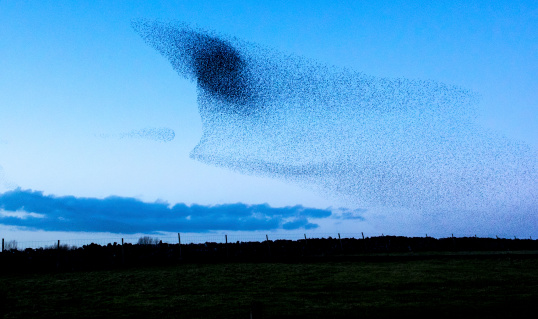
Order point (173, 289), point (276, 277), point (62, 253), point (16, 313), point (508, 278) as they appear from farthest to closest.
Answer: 1. point (62, 253)
2. point (276, 277)
3. point (508, 278)
4. point (173, 289)
5. point (16, 313)

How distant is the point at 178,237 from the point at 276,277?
18389mm

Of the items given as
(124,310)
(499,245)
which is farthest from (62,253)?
(499,245)

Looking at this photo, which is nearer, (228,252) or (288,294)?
(288,294)

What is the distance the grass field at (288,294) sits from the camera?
1275 centimetres

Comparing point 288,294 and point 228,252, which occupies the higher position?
point 228,252

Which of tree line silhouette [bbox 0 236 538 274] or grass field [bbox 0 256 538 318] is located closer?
grass field [bbox 0 256 538 318]

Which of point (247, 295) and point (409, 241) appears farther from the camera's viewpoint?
point (409, 241)

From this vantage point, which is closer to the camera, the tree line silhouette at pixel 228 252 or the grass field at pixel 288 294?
the grass field at pixel 288 294

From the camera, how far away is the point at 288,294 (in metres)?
16.1

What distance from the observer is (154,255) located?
3738cm

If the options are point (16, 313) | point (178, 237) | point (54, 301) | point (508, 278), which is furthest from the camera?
point (178, 237)

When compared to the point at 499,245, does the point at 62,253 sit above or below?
above

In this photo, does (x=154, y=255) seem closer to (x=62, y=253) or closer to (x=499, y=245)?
(x=62, y=253)

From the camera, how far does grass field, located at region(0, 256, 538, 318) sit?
12.8m
